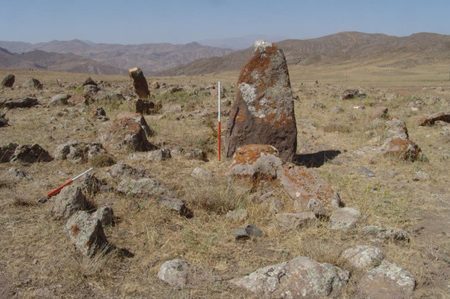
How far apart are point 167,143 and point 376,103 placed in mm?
10465

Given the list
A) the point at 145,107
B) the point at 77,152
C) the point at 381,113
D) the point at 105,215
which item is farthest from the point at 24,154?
the point at 381,113

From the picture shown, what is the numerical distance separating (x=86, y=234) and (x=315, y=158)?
649 centimetres

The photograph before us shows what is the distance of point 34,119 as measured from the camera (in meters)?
14.7

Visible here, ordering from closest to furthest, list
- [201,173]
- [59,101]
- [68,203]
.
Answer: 1. [68,203]
2. [201,173]
3. [59,101]

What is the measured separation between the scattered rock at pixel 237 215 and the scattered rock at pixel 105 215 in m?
1.57

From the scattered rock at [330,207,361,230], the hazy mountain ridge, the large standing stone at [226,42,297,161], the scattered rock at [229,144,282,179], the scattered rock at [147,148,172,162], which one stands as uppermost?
the large standing stone at [226,42,297,161]

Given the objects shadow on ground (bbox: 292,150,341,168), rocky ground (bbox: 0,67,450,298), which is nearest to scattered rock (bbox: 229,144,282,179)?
rocky ground (bbox: 0,67,450,298)

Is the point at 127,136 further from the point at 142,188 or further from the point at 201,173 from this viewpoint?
the point at 142,188

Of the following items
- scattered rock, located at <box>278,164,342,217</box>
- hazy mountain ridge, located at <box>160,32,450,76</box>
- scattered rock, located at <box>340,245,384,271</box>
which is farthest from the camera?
hazy mountain ridge, located at <box>160,32,450,76</box>

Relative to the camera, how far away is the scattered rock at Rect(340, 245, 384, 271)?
582 cm

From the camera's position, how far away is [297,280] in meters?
5.40

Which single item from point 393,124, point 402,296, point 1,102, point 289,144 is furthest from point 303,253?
point 1,102

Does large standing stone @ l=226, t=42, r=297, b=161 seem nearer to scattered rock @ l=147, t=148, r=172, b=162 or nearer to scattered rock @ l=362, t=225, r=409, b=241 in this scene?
scattered rock @ l=147, t=148, r=172, b=162

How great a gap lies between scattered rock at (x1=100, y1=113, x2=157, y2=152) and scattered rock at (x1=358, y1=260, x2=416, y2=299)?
252 inches
